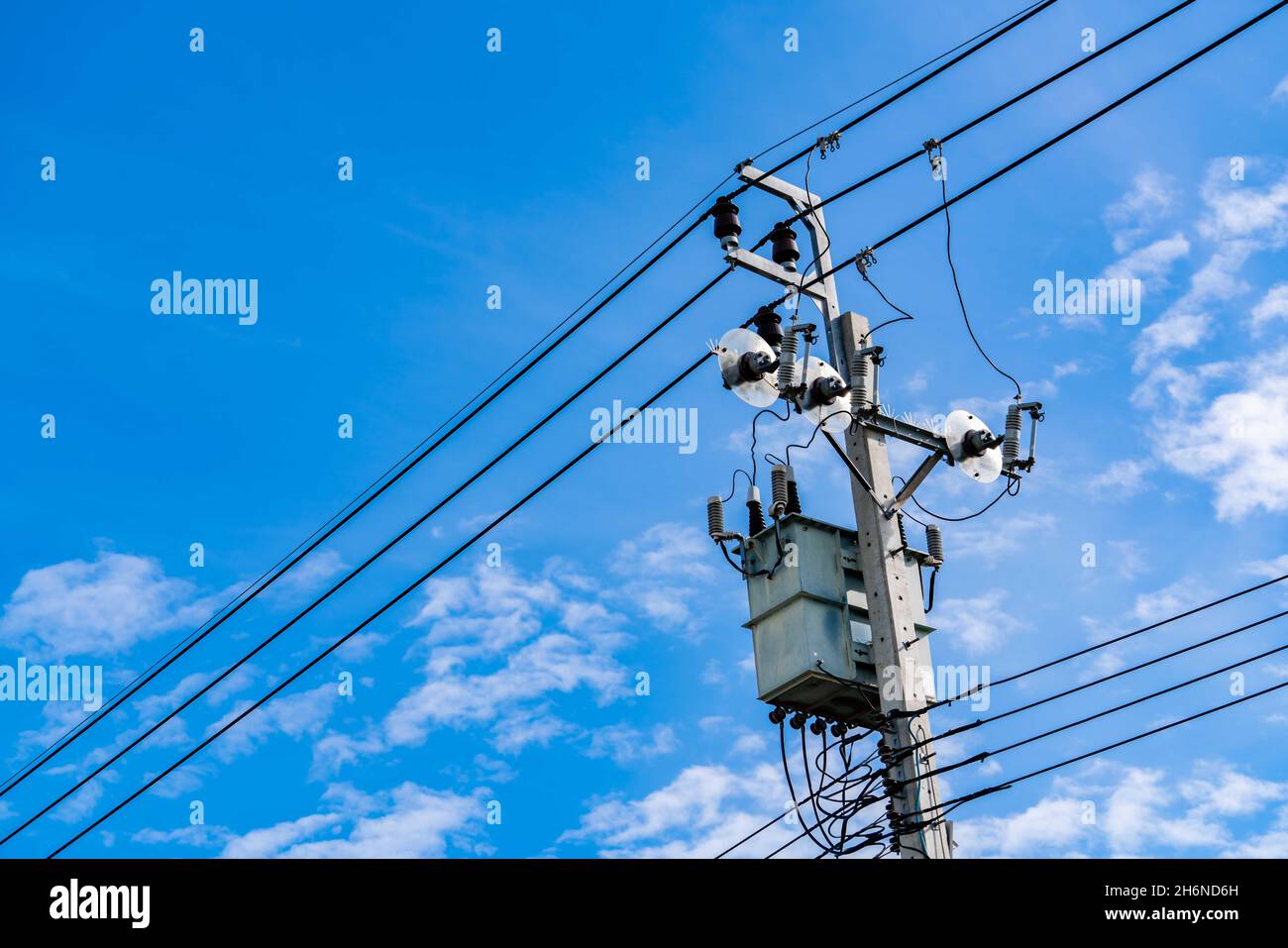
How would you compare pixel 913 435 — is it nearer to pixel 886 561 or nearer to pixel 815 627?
pixel 886 561

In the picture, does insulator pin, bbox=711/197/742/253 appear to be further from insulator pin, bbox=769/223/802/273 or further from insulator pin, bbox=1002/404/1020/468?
insulator pin, bbox=1002/404/1020/468

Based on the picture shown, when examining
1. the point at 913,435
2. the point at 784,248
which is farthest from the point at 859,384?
the point at 784,248

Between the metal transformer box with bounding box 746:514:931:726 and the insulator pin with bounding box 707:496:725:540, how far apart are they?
432 millimetres

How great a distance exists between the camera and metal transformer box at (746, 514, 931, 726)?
44.5 ft

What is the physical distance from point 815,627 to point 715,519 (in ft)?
4.76

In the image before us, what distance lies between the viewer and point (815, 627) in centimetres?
1366

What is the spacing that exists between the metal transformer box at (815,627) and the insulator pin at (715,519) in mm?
432

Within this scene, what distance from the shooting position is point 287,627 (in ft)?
49.6

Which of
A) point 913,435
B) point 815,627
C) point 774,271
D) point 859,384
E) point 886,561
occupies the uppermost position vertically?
point 774,271
